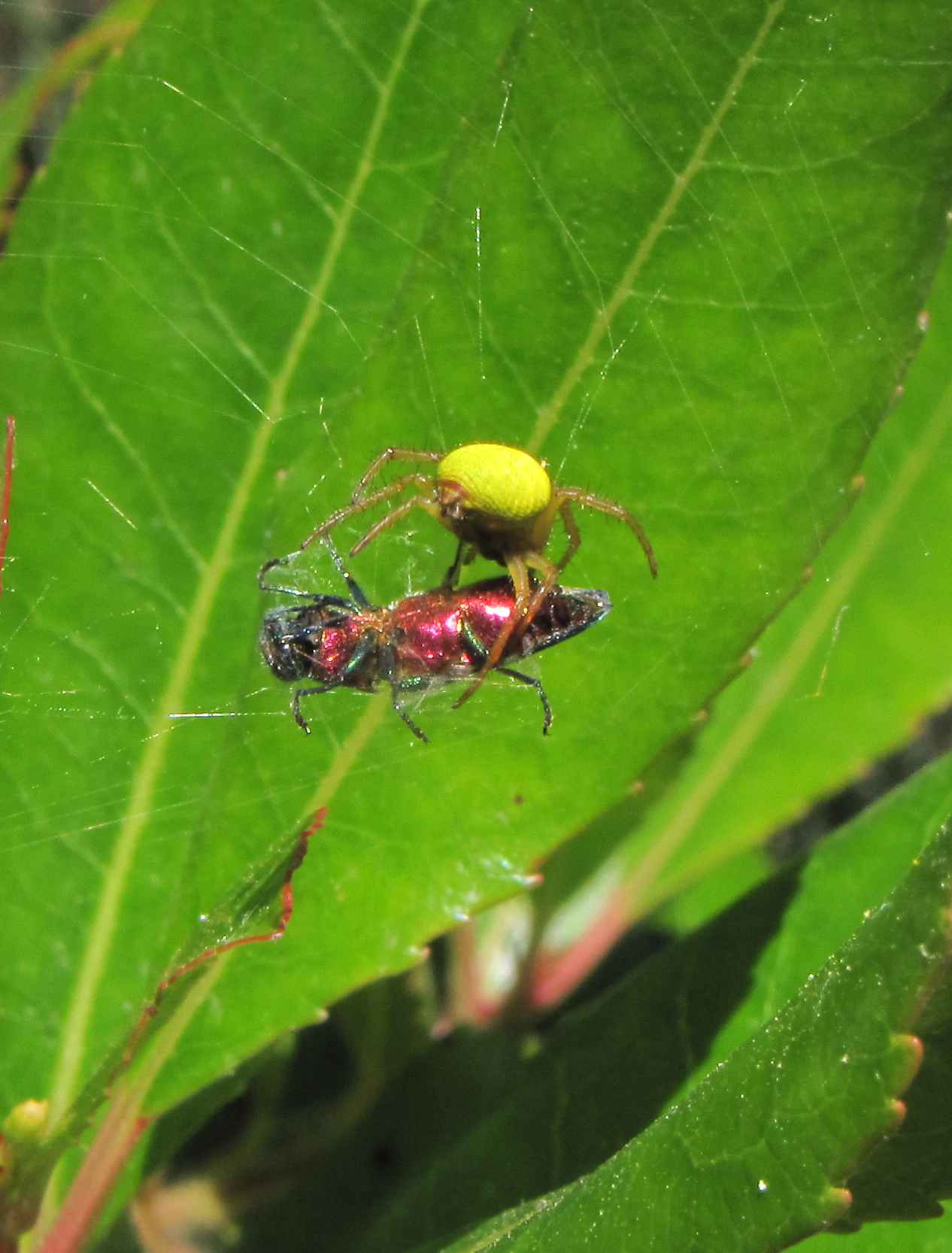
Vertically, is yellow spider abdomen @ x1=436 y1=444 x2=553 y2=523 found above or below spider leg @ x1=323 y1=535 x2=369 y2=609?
above

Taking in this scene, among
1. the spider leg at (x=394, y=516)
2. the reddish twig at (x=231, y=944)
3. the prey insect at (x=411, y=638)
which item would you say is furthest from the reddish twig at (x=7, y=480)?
the reddish twig at (x=231, y=944)

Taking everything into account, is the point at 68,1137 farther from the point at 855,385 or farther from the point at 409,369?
the point at 855,385

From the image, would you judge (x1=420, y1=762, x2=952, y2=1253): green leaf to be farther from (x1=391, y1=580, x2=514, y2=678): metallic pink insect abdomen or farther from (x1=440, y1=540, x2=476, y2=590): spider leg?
(x1=440, y1=540, x2=476, y2=590): spider leg

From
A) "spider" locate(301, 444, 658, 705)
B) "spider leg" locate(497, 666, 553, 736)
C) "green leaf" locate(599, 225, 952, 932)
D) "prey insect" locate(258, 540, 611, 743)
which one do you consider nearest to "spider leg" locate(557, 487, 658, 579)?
"spider" locate(301, 444, 658, 705)

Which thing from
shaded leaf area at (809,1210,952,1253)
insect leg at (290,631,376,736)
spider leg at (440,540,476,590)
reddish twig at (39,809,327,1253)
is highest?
spider leg at (440,540,476,590)

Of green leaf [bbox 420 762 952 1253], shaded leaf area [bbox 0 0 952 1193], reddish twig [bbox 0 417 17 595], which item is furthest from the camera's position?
reddish twig [bbox 0 417 17 595]

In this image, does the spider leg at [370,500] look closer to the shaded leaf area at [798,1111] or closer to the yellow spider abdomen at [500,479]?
the yellow spider abdomen at [500,479]

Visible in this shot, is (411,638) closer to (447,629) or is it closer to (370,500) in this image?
(447,629)
